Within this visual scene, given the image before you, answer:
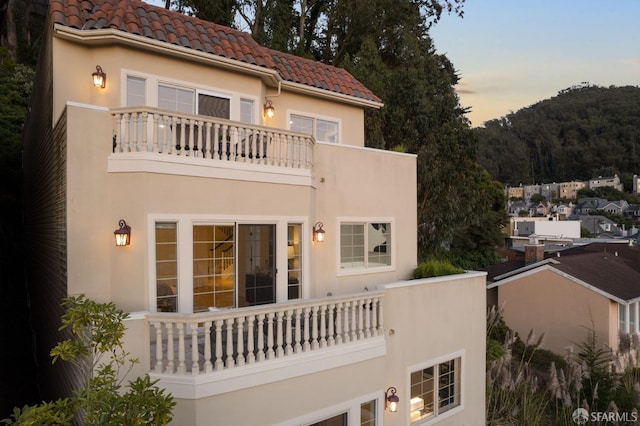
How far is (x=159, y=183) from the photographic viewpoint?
7.20 metres

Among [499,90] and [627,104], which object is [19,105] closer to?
[499,90]

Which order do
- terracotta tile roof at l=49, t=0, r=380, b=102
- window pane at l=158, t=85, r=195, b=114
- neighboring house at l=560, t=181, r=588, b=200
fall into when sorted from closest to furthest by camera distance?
terracotta tile roof at l=49, t=0, r=380, b=102, window pane at l=158, t=85, r=195, b=114, neighboring house at l=560, t=181, r=588, b=200

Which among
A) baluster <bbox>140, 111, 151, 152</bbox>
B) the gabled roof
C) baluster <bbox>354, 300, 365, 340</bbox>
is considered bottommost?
the gabled roof

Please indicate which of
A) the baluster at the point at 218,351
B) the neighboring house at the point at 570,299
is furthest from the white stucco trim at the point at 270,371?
the neighboring house at the point at 570,299

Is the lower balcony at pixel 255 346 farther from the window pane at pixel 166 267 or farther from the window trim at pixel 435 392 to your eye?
the window trim at pixel 435 392

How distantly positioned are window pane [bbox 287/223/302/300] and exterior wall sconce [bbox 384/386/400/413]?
107 inches

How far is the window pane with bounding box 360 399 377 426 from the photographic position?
8.12m

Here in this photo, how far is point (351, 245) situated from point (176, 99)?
17.9ft

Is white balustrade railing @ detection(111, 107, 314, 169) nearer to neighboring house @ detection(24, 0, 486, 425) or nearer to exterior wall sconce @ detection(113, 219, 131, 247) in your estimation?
neighboring house @ detection(24, 0, 486, 425)

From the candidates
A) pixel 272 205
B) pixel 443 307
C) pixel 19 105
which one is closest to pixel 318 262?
pixel 272 205

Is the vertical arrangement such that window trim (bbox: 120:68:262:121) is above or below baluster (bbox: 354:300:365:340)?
above

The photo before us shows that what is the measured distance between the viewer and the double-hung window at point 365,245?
1058 centimetres

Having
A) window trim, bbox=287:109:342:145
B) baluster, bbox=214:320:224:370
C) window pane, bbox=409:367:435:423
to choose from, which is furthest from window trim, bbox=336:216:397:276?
baluster, bbox=214:320:224:370

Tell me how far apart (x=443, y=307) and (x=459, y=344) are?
115 cm
